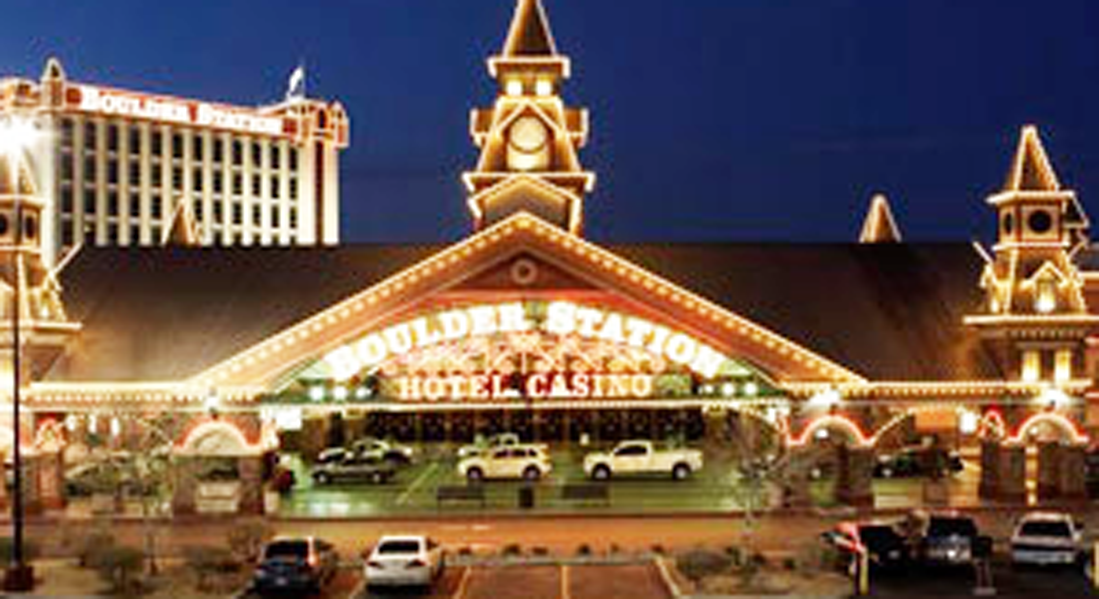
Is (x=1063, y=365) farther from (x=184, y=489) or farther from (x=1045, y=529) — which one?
(x=184, y=489)

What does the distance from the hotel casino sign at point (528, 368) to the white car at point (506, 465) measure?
8230mm

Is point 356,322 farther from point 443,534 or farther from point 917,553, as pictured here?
point 917,553

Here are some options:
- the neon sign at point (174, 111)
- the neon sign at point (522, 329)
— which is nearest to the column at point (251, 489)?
the neon sign at point (522, 329)

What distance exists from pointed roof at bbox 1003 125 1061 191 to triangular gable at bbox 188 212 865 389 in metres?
8.90

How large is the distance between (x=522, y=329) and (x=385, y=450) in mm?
16115

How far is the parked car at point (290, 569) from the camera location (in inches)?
1380

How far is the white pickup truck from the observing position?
59.1 meters

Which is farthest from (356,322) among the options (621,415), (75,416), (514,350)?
(621,415)

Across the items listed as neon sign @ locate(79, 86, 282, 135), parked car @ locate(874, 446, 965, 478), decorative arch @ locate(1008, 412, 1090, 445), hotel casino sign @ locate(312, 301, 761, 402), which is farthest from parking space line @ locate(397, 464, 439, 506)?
neon sign @ locate(79, 86, 282, 135)

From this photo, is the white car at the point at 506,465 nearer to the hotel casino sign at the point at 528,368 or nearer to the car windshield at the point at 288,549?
the hotel casino sign at the point at 528,368

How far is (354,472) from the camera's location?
5928cm

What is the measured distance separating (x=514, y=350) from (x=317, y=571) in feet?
54.9

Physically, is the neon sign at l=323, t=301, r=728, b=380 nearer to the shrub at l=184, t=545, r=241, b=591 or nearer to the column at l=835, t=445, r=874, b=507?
the column at l=835, t=445, r=874, b=507

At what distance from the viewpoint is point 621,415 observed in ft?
245
